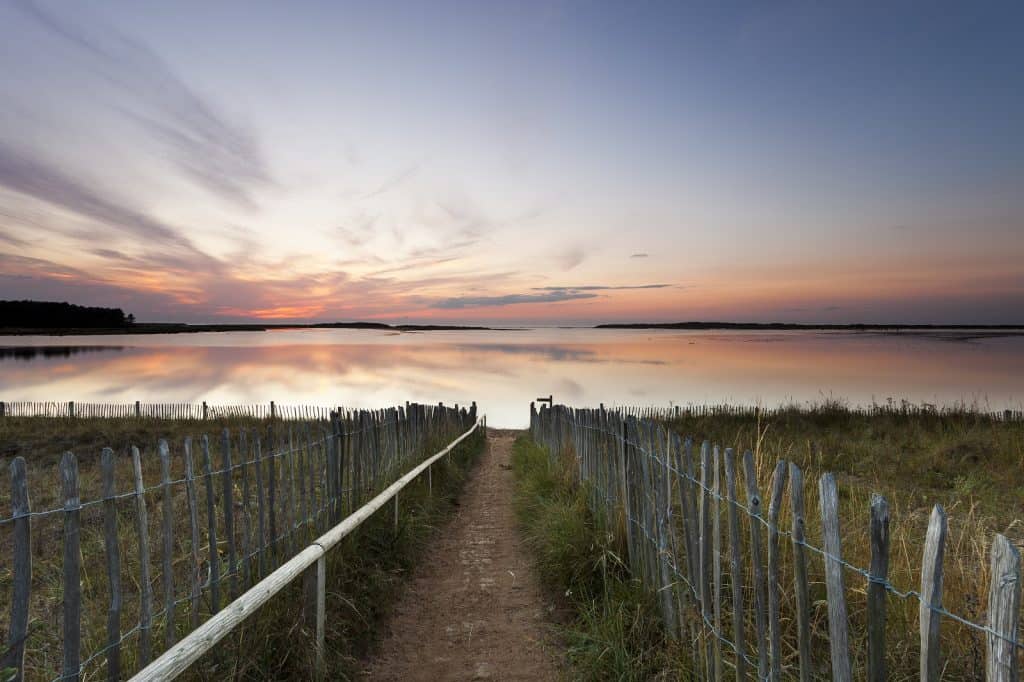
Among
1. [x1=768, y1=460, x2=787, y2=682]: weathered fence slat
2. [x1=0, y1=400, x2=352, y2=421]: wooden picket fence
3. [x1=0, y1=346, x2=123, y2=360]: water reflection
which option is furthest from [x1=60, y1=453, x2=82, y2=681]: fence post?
[x1=0, y1=346, x2=123, y2=360]: water reflection

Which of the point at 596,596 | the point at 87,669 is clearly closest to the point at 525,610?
the point at 596,596

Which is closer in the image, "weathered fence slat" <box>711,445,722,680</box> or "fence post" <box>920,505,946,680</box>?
"fence post" <box>920,505,946,680</box>

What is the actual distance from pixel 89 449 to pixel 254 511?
13466 millimetres

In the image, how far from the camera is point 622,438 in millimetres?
5242

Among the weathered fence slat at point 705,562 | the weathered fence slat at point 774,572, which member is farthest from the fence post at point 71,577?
the weathered fence slat at point 705,562

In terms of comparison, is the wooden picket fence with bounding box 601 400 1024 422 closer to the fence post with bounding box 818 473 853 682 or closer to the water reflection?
the fence post with bounding box 818 473 853 682

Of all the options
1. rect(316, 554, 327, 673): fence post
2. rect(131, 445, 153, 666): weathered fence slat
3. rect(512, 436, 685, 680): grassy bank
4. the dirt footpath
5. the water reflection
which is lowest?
the water reflection

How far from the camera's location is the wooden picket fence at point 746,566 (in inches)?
61.9

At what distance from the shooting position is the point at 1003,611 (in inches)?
54.6

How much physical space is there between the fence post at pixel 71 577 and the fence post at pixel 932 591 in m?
3.35

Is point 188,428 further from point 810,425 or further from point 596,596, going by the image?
point 810,425

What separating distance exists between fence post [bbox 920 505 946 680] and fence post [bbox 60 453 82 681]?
11.0ft

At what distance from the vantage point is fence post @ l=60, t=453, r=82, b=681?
246cm

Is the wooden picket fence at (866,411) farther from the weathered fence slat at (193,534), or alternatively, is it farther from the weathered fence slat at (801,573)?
the weathered fence slat at (801,573)
